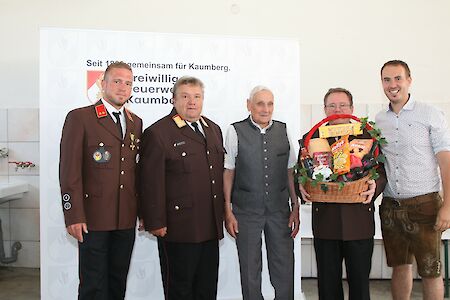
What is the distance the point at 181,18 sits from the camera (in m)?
3.79

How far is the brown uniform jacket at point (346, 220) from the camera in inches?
83.7

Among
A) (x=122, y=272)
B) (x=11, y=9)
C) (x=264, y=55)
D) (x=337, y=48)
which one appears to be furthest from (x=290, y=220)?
(x=11, y=9)

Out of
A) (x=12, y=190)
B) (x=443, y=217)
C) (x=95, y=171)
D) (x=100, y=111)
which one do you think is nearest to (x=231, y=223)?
(x=95, y=171)

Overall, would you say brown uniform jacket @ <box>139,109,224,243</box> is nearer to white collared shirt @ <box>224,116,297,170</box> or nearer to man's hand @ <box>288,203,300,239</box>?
white collared shirt @ <box>224,116,297,170</box>

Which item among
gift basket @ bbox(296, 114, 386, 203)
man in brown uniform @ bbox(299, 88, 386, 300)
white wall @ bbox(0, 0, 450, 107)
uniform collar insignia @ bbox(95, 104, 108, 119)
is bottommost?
man in brown uniform @ bbox(299, 88, 386, 300)

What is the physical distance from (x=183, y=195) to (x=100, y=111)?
23.4 inches

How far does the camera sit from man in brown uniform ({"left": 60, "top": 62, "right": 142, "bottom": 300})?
6.71 feet

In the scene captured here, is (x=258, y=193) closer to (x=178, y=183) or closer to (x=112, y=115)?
(x=178, y=183)

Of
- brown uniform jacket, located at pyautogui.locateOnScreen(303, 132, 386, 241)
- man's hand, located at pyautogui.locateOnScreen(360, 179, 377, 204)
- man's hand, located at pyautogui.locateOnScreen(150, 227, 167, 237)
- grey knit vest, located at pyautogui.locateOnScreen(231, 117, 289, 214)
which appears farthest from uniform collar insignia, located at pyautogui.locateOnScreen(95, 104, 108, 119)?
man's hand, located at pyautogui.locateOnScreen(360, 179, 377, 204)

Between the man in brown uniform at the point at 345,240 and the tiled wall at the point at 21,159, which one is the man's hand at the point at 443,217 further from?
the tiled wall at the point at 21,159

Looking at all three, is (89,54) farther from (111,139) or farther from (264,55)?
(264,55)

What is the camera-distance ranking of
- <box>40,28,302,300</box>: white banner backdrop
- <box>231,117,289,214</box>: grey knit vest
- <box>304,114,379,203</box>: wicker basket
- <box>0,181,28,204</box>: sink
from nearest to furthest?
1. <box>304,114,379,203</box>: wicker basket
2. <box>231,117,289,214</box>: grey knit vest
3. <box>40,28,302,300</box>: white banner backdrop
4. <box>0,181,28,204</box>: sink

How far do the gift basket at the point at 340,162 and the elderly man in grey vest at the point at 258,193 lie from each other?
297 mm

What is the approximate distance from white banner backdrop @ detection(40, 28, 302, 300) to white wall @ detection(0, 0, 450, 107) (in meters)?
0.87
